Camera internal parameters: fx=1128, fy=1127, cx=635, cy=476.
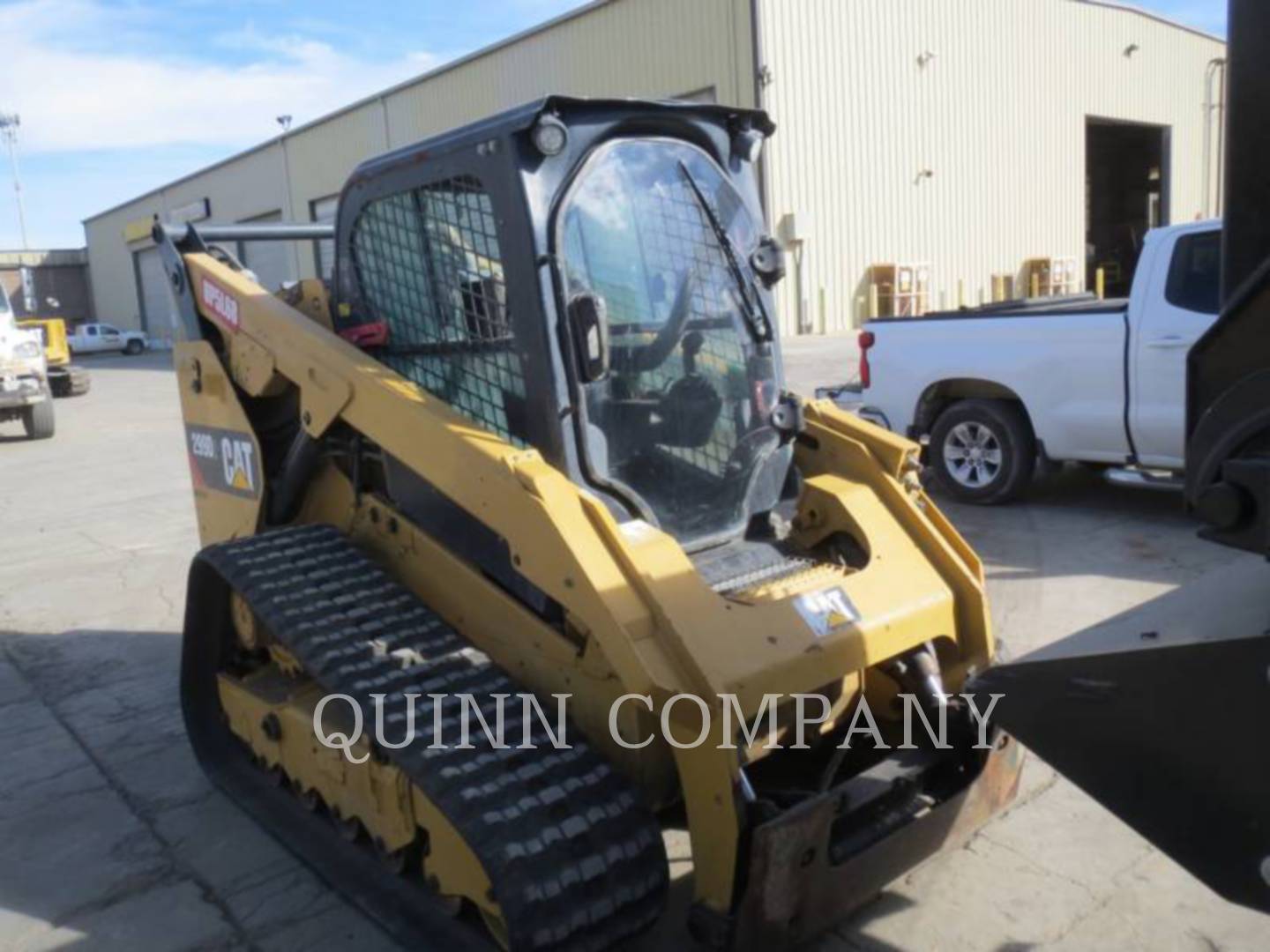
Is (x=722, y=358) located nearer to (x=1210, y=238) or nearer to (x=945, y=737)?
(x=945, y=737)

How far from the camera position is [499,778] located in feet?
9.05

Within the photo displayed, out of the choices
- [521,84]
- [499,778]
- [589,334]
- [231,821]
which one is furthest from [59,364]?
[499,778]

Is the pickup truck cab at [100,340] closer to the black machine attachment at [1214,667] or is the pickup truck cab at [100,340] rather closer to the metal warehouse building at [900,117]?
the metal warehouse building at [900,117]

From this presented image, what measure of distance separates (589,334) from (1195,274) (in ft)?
18.2

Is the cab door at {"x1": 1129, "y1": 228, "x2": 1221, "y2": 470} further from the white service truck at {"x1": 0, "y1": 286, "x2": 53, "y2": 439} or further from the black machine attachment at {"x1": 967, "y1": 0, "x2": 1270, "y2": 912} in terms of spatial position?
the white service truck at {"x1": 0, "y1": 286, "x2": 53, "y2": 439}

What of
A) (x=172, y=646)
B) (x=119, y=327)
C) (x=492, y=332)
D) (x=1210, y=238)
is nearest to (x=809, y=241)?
(x=1210, y=238)

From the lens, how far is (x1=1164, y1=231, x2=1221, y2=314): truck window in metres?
7.04

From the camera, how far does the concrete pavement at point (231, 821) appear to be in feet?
10.5

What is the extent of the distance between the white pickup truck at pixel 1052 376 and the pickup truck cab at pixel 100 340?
128 feet

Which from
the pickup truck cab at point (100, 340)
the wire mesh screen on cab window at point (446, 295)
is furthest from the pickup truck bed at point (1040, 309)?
the pickup truck cab at point (100, 340)

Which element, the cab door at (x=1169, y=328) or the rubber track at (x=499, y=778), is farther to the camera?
the cab door at (x=1169, y=328)

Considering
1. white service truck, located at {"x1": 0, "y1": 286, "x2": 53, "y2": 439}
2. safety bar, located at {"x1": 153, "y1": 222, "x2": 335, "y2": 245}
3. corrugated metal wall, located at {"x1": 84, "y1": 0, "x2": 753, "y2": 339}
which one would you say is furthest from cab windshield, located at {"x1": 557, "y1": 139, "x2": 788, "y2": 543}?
corrugated metal wall, located at {"x1": 84, "y1": 0, "x2": 753, "y2": 339}

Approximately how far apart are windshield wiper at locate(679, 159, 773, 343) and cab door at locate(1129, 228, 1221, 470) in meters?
4.49

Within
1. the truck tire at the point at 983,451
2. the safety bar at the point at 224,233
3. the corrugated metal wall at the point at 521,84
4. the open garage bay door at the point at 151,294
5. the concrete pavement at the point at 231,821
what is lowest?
the concrete pavement at the point at 231,821
